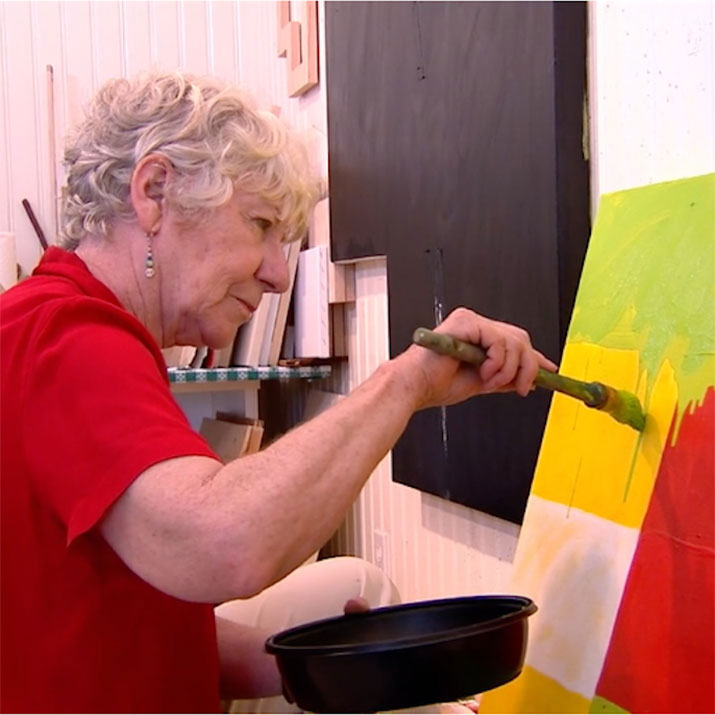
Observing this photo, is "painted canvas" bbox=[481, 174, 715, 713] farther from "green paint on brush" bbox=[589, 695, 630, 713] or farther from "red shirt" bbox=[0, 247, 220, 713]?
"red shirt" bbox=[0, 247, 220, 713]

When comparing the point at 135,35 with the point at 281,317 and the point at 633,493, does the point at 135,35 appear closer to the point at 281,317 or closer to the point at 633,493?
the point at 281,317

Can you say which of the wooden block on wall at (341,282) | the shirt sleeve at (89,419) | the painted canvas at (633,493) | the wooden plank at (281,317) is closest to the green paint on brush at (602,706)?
the painted canvas at (633,493)

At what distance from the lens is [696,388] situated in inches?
37.8

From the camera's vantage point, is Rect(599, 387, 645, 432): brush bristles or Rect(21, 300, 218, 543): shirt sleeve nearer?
Rect(21, 300, 218, 543): shirt sleeve

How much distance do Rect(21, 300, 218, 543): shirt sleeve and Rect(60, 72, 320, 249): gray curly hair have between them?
226 mm

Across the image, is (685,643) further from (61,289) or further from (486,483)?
(61,289)

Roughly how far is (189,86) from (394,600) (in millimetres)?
898

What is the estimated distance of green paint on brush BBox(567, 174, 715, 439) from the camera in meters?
0.97

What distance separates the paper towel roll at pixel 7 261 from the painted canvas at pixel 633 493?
6.19 feet

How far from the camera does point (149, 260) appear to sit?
3.36 feet

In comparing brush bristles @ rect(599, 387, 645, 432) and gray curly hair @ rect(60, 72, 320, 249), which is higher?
gray curly hair @ rect(60, 72, 320, 249)

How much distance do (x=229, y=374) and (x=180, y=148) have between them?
1402mm

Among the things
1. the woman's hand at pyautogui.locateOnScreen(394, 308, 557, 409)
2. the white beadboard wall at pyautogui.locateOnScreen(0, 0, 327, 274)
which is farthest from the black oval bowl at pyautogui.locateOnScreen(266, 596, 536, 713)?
the white beadboard wall at pyautogui.locateOnScreen(0, 0, 327, 274)

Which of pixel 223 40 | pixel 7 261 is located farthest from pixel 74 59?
pixel 7 261
